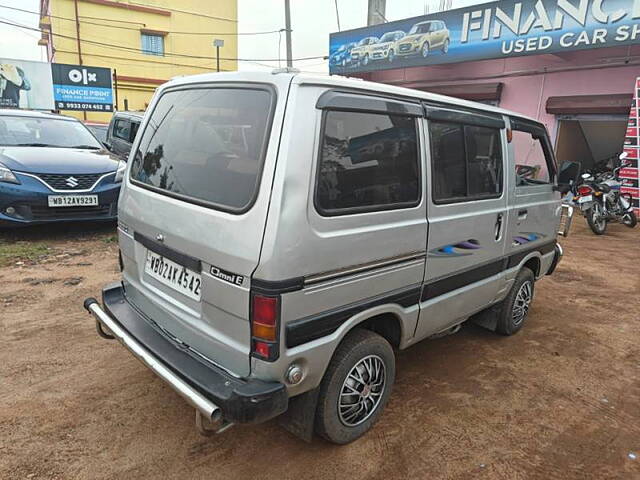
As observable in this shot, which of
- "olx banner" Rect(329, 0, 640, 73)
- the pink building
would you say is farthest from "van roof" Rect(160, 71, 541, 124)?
the pink building

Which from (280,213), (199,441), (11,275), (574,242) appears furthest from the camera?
(574,242)

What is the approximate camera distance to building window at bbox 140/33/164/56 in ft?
86.4

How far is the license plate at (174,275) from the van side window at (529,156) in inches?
99.6

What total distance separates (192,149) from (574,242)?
23.9 ft

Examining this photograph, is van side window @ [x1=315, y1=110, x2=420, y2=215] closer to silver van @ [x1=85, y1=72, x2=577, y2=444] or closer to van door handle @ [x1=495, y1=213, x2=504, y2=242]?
silver van @ [x1=85, y1=72, x2=577, y2=444]

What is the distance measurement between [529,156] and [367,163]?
2721mm

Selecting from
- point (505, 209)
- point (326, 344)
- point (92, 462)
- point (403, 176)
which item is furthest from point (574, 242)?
point (92, 462)

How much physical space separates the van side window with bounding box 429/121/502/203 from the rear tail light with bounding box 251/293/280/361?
49.1 inches

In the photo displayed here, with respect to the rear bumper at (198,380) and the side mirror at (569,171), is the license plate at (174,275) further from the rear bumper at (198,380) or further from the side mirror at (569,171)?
the side mirror at (569,171)

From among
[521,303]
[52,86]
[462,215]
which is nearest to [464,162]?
[462,215]

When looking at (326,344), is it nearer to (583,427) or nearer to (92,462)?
(92,462)

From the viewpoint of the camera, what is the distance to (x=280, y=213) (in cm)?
191

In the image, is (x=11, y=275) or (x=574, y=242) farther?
(x=574, y=242)

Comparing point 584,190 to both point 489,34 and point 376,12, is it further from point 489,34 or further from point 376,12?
point 376,12
